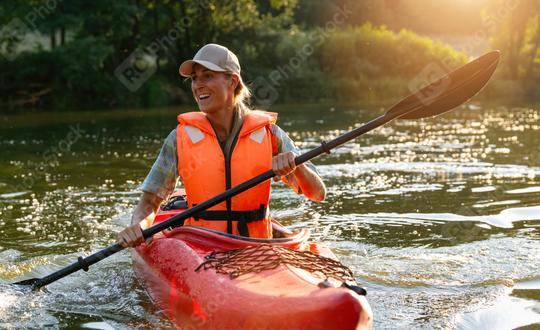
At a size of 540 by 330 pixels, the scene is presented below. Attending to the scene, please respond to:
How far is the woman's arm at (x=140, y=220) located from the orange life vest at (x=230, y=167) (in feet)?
0.87

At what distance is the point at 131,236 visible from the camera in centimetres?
378

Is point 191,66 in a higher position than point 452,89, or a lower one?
higher

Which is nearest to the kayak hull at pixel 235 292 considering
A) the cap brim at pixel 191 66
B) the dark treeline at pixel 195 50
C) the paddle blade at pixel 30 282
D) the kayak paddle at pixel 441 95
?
the kayak paddle at pixel 441 95

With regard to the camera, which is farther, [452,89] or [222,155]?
[452,89]

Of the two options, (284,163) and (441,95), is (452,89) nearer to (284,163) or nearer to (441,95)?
(441,95)

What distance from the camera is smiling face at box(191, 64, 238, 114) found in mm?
3799

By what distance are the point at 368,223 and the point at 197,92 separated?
8.30 feet

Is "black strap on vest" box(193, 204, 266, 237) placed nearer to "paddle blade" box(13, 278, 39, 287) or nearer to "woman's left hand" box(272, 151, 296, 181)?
"woman's left hand" box(272, 151, 296, 181)

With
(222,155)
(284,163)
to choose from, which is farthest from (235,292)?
(222,155)

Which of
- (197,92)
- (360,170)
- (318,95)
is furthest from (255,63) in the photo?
(197,92)

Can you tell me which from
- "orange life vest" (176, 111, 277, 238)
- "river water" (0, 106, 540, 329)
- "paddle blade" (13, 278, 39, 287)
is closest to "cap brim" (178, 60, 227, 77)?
"orange life vest" (176, 111, 277, 238)

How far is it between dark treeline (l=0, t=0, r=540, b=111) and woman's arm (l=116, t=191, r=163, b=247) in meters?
17.0

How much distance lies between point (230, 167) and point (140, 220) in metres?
0.59

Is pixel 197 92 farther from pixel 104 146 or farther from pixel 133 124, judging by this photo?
pixel 133 124
